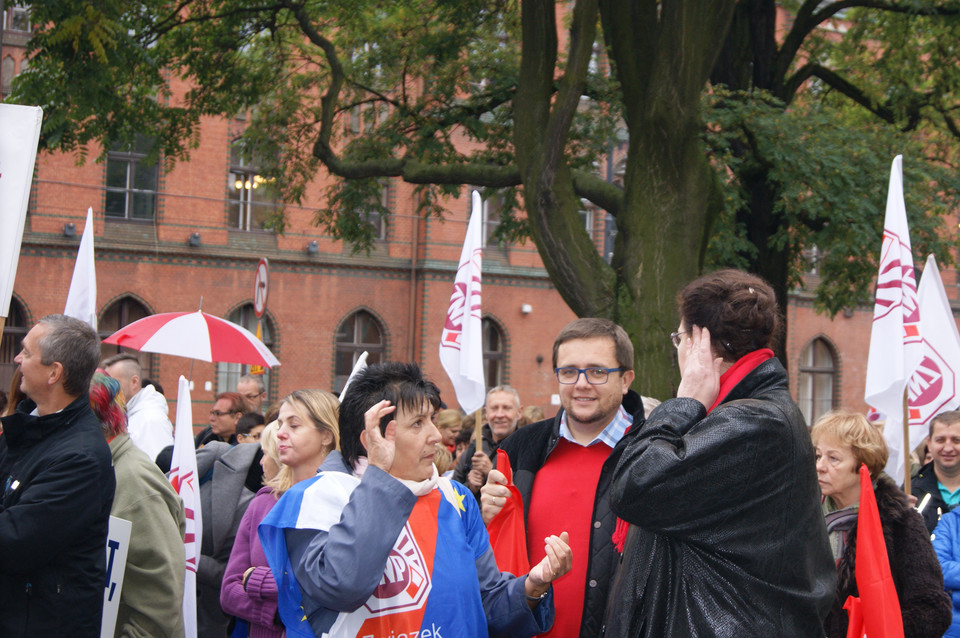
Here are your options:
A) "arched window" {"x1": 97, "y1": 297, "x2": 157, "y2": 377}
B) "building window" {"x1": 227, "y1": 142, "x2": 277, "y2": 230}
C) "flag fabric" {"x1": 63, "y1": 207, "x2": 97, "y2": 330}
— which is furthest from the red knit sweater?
"building window" {"x1": 227, "y1": 142, "x2": 277, "y2": 230}

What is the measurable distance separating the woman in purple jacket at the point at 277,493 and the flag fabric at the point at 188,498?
0.78 feet

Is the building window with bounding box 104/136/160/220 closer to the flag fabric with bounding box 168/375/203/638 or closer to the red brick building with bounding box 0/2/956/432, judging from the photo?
the red brick building with bounding box 0/2/956/432

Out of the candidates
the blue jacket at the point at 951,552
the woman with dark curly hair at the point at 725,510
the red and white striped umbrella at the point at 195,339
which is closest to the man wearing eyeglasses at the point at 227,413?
the red and white striped umbrella at the point at 195,339

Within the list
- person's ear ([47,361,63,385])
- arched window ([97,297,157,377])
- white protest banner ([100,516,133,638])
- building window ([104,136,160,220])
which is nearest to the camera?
person's ear ([47,361,63,385])

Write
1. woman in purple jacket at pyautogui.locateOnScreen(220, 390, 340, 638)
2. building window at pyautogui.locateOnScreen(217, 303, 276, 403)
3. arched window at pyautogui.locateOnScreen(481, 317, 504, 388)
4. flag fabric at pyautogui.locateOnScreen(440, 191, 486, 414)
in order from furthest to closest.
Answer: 1. arched window at pyautogui.locateOnScreen(481, 317, 504, 388)
2. building window at pyautogui.locateOnScreen(217, 303, 276, 403)
3. flag fabric at pyautogui.locateOnScreen(440, 191, 486, 414)
4. woman in purple jacket at pyautogui.locateOnScreen(220, 390, 340, 638)

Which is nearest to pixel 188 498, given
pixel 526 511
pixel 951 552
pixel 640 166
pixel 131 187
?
pixel 526 511

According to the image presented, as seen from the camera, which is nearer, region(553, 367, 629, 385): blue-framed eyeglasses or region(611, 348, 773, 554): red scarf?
region(611, 348, 773, 554): red scarf

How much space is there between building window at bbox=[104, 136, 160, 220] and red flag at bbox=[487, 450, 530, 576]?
23.3m

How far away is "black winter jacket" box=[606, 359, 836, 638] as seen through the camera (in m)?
2.55

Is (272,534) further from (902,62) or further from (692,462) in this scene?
(902,62)

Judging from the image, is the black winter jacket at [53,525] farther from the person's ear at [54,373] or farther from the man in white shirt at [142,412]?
the man in white shirt at [142,412]

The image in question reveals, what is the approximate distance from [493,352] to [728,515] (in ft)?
86.5

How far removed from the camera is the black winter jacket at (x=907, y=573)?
152 inches

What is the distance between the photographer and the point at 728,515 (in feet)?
8.45
